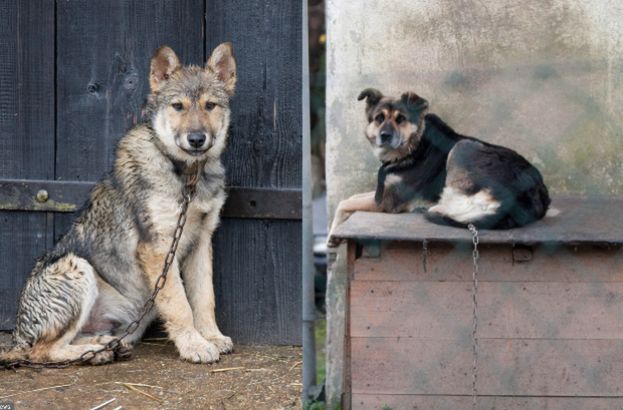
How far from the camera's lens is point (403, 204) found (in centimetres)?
405

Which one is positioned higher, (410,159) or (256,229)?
(410,159)

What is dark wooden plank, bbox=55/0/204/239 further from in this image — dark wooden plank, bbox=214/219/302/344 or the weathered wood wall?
the weathered wood wall

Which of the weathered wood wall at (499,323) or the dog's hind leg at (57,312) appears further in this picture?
the dog's hind leg at (57,312)

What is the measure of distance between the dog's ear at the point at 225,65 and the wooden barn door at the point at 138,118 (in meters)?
0.21

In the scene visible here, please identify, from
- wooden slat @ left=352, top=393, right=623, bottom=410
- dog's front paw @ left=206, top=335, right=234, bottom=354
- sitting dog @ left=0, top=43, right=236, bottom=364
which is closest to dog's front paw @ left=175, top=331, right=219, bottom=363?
sitting dog @ left=0, top=43, right=236, bottom=364

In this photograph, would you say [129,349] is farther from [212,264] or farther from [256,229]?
[256,229]

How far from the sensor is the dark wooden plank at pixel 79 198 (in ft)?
15.4

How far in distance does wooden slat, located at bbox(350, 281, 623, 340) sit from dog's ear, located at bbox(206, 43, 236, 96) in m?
1.42

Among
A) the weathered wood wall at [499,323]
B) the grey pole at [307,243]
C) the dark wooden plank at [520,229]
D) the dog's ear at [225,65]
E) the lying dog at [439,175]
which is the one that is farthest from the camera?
the dog's ear at [225,65]

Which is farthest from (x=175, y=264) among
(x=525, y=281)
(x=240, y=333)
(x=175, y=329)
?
(x=525, y=281)

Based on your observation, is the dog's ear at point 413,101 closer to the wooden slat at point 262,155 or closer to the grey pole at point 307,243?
the grey pole at point 307,243

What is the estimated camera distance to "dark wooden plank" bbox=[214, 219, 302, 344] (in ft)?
15.6

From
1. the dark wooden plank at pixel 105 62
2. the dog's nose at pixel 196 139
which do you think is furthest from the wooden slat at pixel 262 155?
the dog's nose at pixel 196 139

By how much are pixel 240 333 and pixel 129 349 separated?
2.13ft
